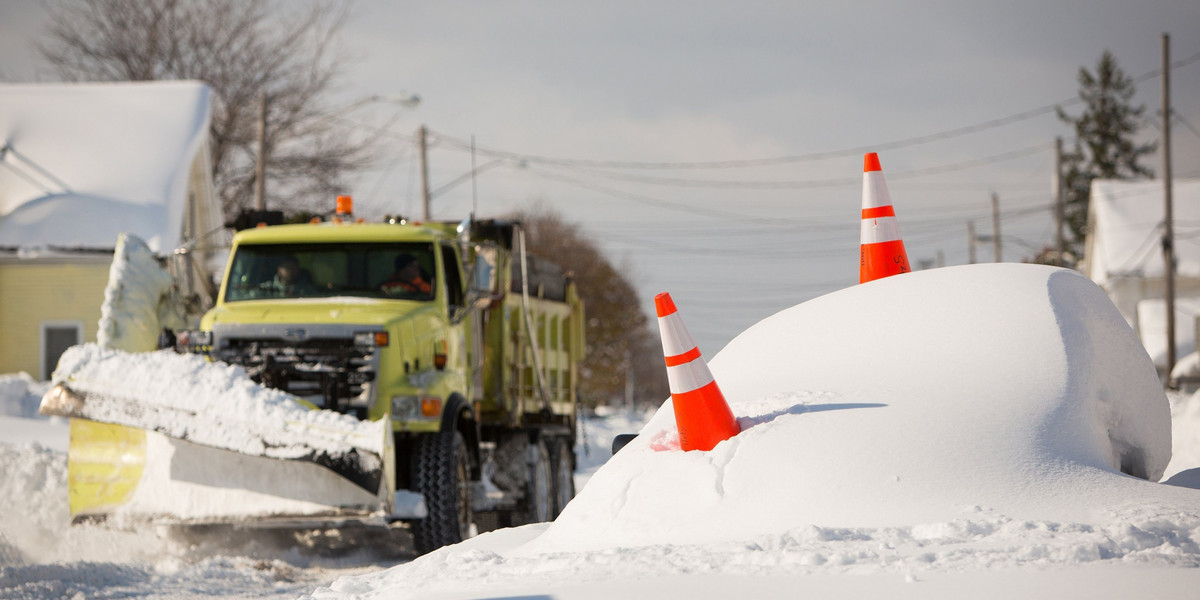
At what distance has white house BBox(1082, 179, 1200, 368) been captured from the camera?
43781mm

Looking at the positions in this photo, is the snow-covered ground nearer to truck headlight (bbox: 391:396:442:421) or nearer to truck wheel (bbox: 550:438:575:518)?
truck headlight (bbox: 391:396:442:421)

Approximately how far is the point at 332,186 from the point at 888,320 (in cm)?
3404

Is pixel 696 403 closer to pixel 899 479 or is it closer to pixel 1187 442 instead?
pixel 899 479

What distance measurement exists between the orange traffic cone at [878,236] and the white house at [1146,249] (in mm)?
37914

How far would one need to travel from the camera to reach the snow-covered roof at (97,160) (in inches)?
1022

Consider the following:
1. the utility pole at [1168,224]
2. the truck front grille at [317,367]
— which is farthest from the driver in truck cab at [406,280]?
the utility pole at [1168,224]

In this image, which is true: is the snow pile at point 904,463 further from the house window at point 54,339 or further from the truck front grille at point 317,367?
the house window at point 54,339

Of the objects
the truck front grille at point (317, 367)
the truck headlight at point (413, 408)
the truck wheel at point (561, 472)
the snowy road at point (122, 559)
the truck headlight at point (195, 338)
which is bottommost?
the truck wheel at point (561, 472)

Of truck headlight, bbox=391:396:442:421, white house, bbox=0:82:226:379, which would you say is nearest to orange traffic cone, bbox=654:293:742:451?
truck headlight, bbox=391:396:442:421

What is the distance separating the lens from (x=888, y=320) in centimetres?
594

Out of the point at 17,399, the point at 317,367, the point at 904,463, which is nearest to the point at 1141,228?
the point at 17,399

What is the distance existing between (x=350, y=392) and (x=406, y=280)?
4.51ft

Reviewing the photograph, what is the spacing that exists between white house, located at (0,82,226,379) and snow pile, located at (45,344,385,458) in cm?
1734

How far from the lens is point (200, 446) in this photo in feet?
27.7
